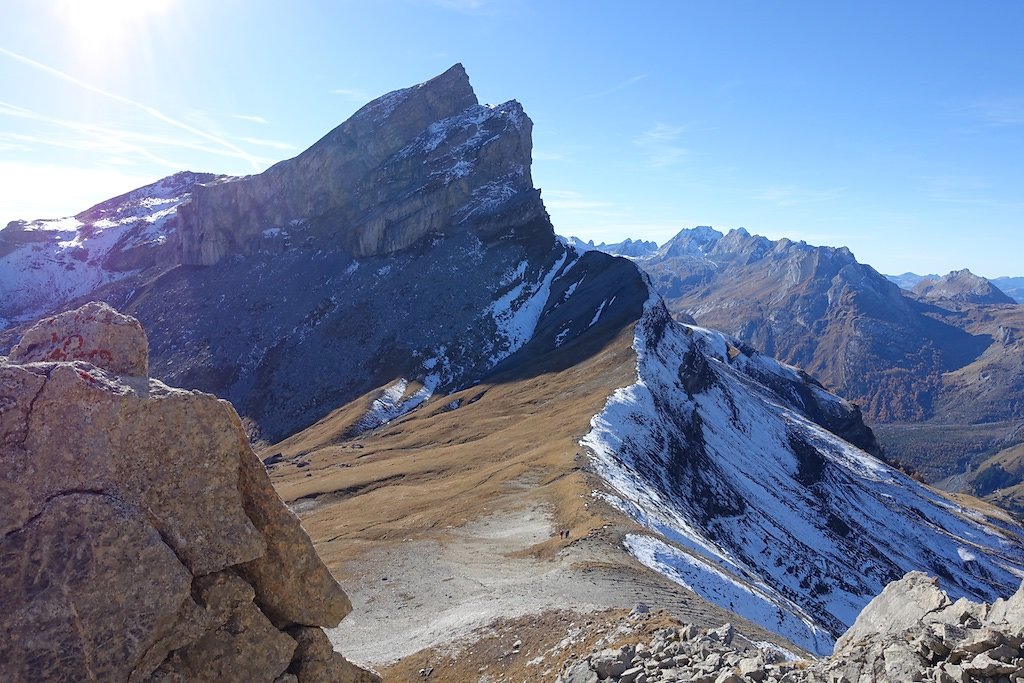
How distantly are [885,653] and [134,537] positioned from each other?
16330 mm

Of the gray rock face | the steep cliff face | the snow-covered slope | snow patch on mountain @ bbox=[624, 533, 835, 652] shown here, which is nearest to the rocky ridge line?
the gray rock face

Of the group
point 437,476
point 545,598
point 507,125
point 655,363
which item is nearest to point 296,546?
point 545,598

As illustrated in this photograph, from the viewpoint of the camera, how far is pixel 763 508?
7062 centimetres

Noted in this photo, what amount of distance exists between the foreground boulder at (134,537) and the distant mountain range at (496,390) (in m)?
21.8

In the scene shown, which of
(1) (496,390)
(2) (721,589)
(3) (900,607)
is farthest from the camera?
(1) (496,390)

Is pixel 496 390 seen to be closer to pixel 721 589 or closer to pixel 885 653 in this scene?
pixel 721 589

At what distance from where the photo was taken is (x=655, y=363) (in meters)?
89.4

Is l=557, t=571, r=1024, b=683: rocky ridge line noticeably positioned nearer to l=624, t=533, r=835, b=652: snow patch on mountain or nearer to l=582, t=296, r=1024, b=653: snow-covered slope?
l=624, t=533, r=835, b=652: snow patch on mountain

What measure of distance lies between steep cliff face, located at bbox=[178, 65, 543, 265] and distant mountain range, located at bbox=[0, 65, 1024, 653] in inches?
28.2

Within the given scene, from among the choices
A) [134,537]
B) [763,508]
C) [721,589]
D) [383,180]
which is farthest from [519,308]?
[134,537]

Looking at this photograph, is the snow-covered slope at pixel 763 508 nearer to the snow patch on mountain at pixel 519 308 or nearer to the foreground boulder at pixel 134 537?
the foreground boulder at pixel 134 537

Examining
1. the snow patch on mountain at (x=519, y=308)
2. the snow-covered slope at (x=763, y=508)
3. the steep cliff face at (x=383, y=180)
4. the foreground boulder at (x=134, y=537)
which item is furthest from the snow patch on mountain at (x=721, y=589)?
the steep cliff face at (x=383, y=180)

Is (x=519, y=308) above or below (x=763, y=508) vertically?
above

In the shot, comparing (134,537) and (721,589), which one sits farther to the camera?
(721,589)
